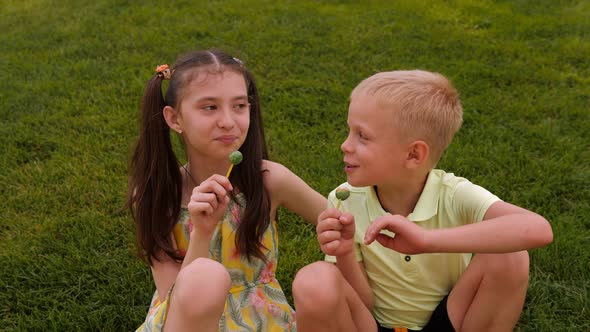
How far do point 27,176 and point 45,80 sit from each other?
1.32 meters

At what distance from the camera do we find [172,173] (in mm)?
2287

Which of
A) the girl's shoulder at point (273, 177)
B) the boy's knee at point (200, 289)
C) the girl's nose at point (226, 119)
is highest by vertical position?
the girl's nose at point (226, 119)

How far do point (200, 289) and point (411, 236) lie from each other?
2.10ft

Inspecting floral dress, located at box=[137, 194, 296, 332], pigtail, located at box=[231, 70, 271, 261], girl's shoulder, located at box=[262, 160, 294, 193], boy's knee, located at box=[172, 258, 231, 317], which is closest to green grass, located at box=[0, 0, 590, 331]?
floral dress, located at box=[137, 194, 296, 332]

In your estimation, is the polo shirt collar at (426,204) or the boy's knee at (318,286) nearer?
the boy's knee at (318,286)

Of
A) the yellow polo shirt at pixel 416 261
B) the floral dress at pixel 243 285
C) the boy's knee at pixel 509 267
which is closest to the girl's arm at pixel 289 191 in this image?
the floral dress at pixel 243 285

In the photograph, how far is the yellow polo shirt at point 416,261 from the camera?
→ 195cm

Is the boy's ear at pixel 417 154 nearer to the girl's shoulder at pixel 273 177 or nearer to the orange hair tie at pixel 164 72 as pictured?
the girl's shoulder at pixel 273 177

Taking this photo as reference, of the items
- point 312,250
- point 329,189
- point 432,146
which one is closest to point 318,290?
point 432,146

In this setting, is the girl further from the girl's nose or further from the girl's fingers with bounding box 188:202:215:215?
the girl's fingers with bounding box 188:202:215:215

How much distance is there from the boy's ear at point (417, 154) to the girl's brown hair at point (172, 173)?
0.56m

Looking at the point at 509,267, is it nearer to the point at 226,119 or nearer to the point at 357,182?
the point at 357,182

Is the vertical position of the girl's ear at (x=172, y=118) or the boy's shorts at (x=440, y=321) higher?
the girl's ear at (x=172, y=118)

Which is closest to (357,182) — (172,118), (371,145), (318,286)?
(371,145)
